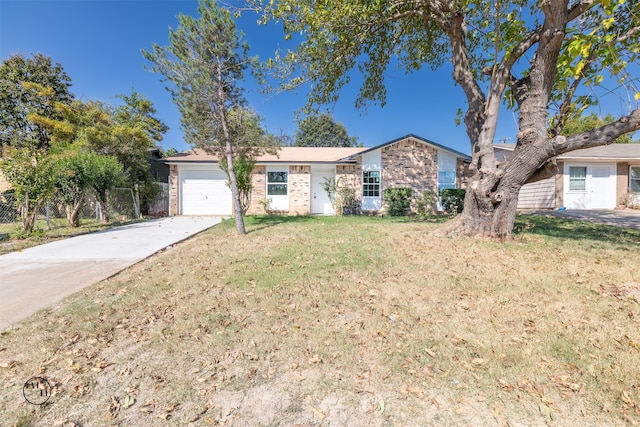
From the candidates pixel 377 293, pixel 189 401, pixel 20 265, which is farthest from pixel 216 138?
pixel 189 401

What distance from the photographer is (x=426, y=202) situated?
13.5m

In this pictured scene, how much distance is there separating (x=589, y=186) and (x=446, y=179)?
27.0ft

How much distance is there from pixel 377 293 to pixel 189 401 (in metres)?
2.45

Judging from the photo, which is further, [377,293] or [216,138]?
[216,138]

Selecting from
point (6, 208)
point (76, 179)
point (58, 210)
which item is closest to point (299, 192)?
point (76, 179)

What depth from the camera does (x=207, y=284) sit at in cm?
407

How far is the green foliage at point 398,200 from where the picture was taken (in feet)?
43.8

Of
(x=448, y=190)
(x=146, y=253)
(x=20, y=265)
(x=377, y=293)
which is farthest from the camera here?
(x=448, y=190)

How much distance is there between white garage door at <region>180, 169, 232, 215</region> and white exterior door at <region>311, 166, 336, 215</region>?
181 inches

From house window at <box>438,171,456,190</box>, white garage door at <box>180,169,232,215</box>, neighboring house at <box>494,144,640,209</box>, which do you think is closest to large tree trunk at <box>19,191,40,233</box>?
white garage door at <box>180,169,232,215</box>

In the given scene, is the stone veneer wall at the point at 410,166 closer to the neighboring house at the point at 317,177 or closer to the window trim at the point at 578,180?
the neighboring house at the point at 317,177

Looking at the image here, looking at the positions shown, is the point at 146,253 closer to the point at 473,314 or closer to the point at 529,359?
the point at 473,314

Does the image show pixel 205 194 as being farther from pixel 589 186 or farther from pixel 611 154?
pixel 611 154

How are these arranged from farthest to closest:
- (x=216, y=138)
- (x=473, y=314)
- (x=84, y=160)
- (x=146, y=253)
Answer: (x=84, y=160), (x=216, y=138), (x=146, y=253), (x=473, y=314)
